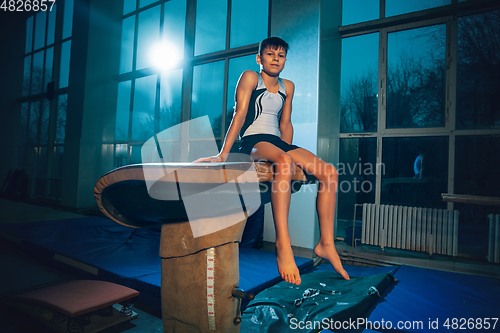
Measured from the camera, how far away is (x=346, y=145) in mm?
3879

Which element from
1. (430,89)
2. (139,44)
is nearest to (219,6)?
(139,44)

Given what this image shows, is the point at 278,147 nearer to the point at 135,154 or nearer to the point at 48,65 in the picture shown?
the point at 135,154

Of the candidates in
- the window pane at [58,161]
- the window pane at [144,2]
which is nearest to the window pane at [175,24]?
the window pane at [144,2]

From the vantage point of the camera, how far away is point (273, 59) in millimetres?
1184

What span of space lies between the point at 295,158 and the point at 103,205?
728 mm

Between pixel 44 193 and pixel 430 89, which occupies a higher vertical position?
pixel 430 89

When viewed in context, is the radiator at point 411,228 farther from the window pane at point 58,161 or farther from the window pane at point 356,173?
the window pane at point 58,161

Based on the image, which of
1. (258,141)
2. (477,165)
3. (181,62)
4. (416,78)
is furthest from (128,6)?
(477,165)

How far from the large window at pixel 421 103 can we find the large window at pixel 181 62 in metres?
1.73

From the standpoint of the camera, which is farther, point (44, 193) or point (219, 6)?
point (44, 193)

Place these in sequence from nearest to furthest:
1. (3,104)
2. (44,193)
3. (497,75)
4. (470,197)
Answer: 1. (470,197)
2. (497,75)
3. (44,193)
4. (3,104)

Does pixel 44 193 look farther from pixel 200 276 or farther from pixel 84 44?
pixel 200 276

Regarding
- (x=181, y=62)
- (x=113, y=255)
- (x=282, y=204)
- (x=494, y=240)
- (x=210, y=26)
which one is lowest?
(x=113, y=255)

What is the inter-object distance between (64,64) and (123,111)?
2786 mm
